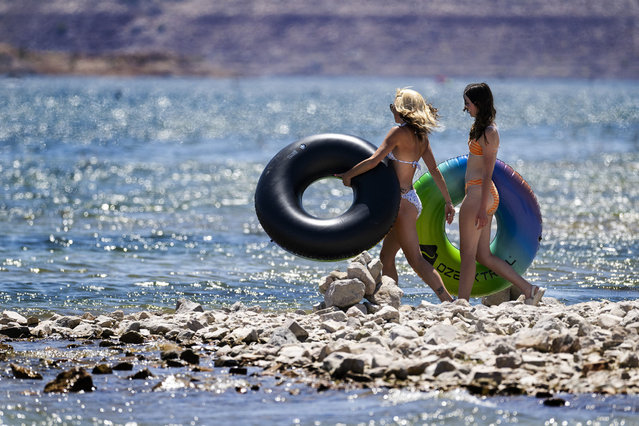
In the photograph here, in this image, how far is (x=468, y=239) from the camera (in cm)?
747

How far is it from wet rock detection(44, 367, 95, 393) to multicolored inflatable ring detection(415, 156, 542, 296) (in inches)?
123

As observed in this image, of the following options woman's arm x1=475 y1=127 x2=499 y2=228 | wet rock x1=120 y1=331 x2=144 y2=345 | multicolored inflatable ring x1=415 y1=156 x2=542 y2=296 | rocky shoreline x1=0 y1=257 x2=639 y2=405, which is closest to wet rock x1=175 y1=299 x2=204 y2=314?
rocky shoreline x1=0 y1=257 x2=639 y2=405

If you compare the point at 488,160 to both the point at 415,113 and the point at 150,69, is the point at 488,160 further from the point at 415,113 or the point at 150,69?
the point at 150,69

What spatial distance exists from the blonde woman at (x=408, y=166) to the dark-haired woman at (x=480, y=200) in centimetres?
19

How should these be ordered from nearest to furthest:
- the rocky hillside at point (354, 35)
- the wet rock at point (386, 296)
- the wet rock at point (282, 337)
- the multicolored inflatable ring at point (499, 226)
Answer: the wet rock at point (282, 337) < the wet rock at point (386, 296) < the multicolored inflatable ring at point (499, 226) < the rocky hillside at point (354, 35)

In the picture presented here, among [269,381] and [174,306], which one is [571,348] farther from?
[174,306]

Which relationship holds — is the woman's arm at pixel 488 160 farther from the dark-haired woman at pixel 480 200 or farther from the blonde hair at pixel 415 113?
the blonde hair at pixel 415 113

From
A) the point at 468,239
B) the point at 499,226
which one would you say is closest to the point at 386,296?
the point at 468,239

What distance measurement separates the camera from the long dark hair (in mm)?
7027

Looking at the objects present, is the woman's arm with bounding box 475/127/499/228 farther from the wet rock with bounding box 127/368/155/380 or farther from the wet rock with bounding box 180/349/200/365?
the wet rock with bounding box 127/368/155/380

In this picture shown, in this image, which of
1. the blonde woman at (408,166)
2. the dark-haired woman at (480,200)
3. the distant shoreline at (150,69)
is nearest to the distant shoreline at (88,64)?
the distant shoreline at (150,69)

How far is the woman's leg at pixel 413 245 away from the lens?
7.54m

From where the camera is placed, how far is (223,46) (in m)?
151

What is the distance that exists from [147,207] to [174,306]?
711 centimetres
